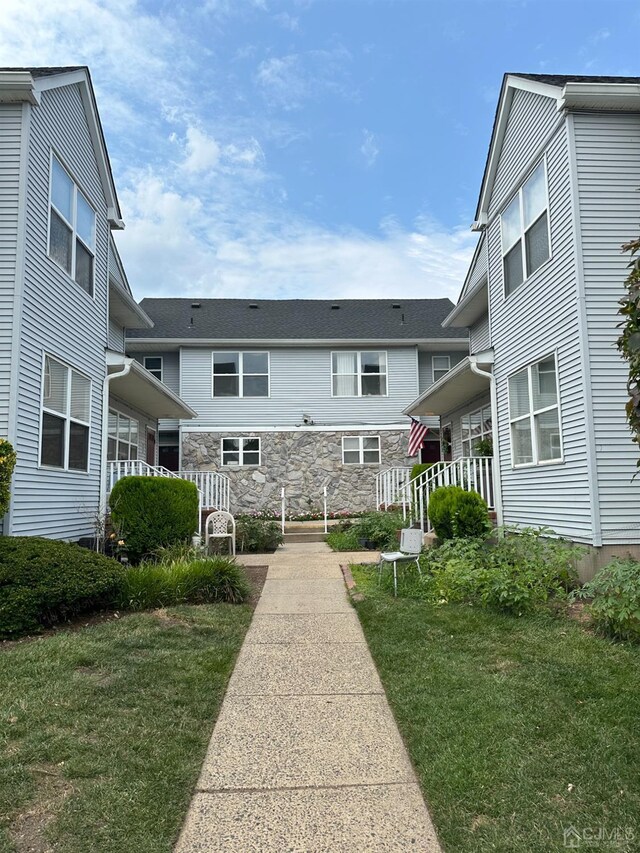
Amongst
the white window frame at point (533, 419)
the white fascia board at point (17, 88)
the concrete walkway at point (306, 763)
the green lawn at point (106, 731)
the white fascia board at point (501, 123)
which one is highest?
the white fascia board at point (501, 123)

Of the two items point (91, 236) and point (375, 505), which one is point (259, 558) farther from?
point (375, 505)

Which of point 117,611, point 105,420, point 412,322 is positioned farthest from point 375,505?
point 117,611

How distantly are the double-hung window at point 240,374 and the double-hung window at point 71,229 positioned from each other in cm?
862

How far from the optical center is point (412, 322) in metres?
20.2

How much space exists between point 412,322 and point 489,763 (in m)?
18.3

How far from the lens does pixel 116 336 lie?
14195 mm

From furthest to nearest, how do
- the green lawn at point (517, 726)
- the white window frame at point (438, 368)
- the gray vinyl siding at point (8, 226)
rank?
1. the white window frame at point (438, 368)
2. the gray vinyl siding at point (8, 226)
3. the green lawn at point (517, 726)

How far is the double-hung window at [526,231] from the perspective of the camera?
28.2 feet

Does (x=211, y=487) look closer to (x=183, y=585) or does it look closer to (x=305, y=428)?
(x=305, y=428)

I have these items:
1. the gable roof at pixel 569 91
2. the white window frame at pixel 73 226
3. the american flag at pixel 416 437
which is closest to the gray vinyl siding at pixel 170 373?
the american flag at pixel 416 437

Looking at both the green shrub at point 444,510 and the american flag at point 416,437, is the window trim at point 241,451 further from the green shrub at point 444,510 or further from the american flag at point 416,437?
the green shrub at point 444,510

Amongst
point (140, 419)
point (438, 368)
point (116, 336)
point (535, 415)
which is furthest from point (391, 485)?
point (116, 336)

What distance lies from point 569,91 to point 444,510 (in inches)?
237

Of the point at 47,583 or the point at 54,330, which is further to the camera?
the point at 54,330
